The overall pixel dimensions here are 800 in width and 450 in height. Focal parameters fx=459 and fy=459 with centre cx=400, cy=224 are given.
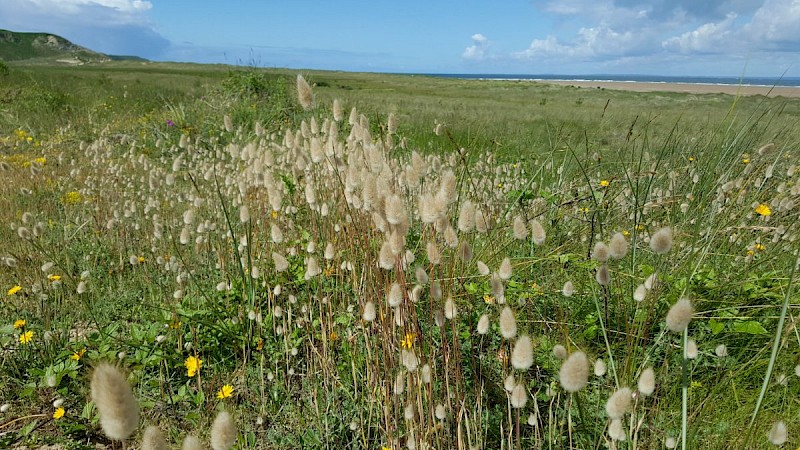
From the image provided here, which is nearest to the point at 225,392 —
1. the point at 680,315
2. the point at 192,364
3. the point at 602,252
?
the point at 192,364

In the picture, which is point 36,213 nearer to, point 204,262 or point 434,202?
point 204,262

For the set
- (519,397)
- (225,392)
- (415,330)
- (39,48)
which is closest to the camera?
(519,397)

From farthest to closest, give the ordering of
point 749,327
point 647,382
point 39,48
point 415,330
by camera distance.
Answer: point 39,48
point 749,327
point 415,330
point 647,382

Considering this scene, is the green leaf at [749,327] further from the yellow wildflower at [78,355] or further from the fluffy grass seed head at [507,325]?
the yellow wildflower at [78,355]

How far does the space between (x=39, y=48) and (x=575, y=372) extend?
124m

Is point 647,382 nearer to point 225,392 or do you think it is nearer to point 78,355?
point 225,392

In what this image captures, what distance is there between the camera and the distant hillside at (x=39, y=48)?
274ft

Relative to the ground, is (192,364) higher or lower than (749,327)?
lower

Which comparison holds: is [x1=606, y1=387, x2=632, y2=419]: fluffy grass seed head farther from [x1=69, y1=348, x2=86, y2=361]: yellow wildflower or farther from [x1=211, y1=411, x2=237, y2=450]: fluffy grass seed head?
[x1=69, y1=348, x2=86, y2=361]: yellow wildflower

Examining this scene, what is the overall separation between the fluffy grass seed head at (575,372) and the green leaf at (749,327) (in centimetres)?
133

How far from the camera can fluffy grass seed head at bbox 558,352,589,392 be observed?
969 mm

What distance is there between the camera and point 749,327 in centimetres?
187

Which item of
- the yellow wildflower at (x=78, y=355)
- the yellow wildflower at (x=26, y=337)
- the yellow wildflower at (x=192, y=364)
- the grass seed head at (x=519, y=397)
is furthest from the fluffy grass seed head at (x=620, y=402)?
the yellow wildflower at (x=26, y=337)

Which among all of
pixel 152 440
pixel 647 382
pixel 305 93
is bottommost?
pixel 647 382
